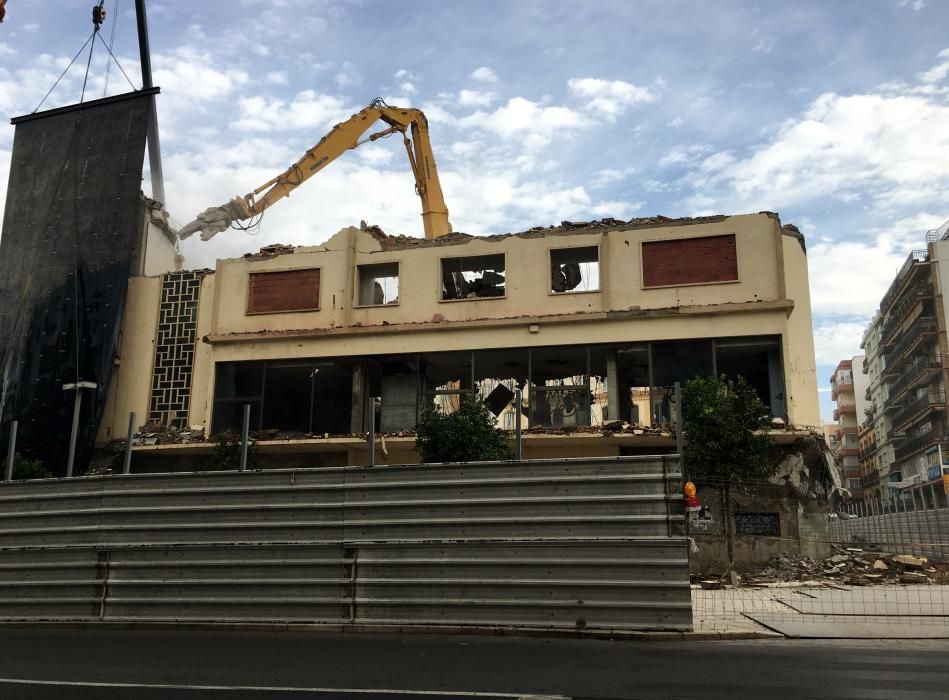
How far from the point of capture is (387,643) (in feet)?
33.4

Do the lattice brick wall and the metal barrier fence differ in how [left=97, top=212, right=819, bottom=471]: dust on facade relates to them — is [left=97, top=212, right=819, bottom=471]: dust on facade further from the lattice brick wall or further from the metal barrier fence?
the metal barrier fence

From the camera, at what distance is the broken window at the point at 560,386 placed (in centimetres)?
2689

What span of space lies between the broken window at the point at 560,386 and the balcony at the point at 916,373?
60070 millimetres

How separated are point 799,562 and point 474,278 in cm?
1336

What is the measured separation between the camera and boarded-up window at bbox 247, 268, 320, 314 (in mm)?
29344

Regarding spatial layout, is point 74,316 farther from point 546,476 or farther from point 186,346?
point 546,476

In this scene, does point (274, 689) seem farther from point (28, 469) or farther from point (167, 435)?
point (167, 435)

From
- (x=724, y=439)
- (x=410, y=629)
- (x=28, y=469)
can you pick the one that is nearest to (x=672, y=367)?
(x=724, y=439)

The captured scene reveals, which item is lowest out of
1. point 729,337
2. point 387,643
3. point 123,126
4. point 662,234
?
point 387,643

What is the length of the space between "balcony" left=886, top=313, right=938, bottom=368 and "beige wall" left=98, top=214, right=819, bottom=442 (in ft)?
189

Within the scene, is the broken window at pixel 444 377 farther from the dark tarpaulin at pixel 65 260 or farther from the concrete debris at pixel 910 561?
the concrete debris at pixel 910 561

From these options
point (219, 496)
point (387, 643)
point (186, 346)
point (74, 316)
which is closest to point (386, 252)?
point (186, 346)

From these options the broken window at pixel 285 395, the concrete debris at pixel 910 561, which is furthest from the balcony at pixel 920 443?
the broken window at pixel 285 395

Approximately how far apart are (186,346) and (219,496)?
61.7 ft
